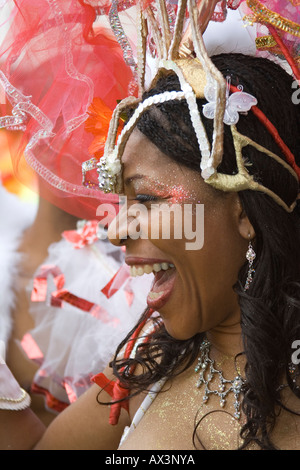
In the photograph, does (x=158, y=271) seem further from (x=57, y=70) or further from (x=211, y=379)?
(x=57, y=70)

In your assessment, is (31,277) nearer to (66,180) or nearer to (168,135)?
(66,180)

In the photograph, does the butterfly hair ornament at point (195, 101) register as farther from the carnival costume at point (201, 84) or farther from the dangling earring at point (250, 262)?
the dangling earring at point (250, 262)

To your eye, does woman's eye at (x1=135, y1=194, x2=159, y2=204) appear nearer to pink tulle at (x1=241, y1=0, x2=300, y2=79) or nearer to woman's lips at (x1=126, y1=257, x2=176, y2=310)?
woman's lips at (x1=126, y1=257, x2=176, y2=310)

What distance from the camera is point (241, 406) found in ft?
5.12

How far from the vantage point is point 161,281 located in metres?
1.60

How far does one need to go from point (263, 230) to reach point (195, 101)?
0.34 m

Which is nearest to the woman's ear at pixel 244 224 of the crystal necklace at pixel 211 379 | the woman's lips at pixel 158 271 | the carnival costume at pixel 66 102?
the woman's lips at pixel 158 271

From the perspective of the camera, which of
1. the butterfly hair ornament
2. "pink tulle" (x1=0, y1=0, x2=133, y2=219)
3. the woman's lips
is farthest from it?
"pink tulle" (x1=0, y1=0, x2=133, y2=219)

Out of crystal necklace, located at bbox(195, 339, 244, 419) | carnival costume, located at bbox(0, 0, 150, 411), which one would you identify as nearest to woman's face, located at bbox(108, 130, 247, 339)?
crystal necklace, located at bbox(195, 339, 244, 419)

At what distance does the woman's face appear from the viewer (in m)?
1.50

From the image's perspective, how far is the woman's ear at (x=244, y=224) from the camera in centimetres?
153

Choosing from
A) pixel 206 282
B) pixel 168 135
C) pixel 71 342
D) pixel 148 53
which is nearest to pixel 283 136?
pixel 168 135

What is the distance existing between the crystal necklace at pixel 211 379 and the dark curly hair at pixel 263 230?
0.04 metres

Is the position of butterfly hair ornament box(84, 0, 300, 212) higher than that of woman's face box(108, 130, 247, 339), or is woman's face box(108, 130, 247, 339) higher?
butterfly hair ornament box(84, 0, 300, 212)
